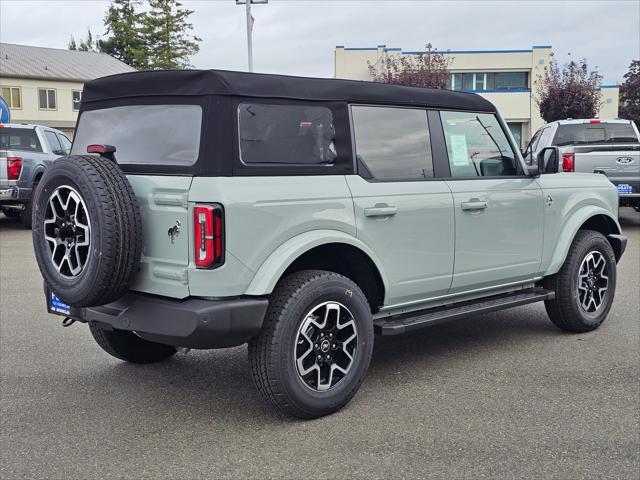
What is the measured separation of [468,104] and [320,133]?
1.50 metres

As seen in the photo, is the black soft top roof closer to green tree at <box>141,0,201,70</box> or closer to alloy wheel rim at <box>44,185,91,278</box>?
alloy wheel rim at <box>44,185,91,278</box>

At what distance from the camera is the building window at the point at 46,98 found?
4806 cm

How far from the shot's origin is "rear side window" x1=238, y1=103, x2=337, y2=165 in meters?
3.92

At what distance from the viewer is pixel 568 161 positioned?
11.9m

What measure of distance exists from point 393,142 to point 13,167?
1017cm

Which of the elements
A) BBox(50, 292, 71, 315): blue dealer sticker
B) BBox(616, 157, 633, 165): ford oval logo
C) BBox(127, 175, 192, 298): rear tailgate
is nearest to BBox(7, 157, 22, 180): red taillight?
BBox(50, 292, 71, 315): blue dealer sticker

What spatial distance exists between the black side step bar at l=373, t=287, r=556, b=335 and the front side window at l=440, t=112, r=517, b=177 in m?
0.93

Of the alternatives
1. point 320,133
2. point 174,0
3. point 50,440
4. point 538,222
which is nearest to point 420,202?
point 320,133

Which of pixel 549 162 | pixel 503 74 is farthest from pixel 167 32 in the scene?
pixel 549 162

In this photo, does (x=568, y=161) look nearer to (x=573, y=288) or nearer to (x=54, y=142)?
(x=573, y=288)

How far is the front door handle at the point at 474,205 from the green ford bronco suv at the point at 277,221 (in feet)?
0.04


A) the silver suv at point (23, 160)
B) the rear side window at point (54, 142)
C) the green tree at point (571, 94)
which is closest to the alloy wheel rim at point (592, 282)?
the silver suv at point (23, 160)

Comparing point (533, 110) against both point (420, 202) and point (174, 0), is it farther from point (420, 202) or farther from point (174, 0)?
point (420, 202)

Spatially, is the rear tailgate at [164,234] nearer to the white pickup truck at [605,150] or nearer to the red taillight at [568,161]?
the white pickup truck at [605,150]
